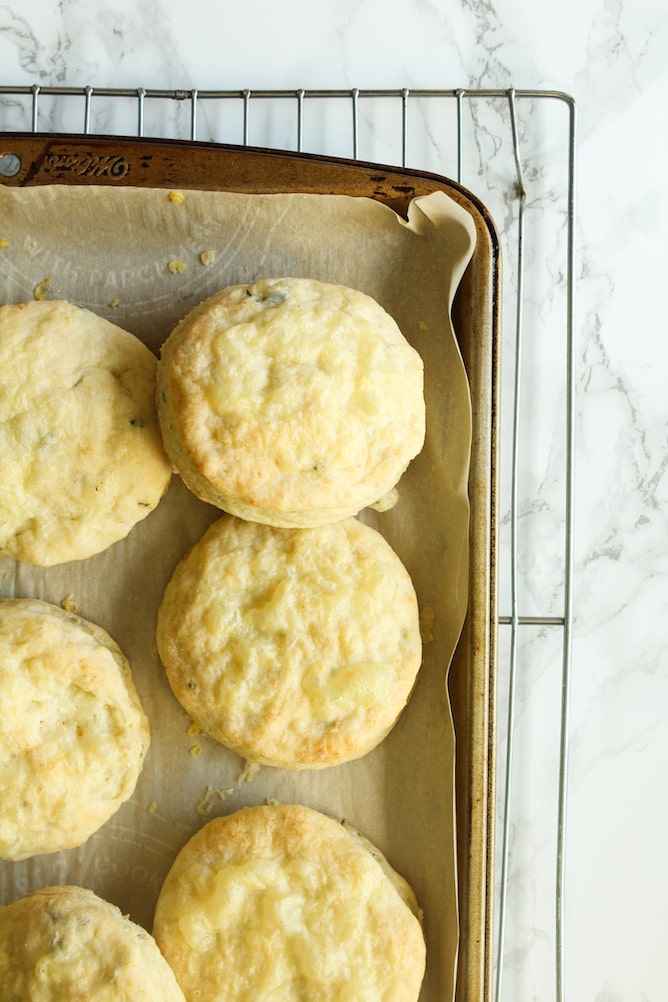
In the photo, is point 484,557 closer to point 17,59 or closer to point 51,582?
point 51,582

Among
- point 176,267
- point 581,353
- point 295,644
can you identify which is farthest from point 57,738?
point 581,353

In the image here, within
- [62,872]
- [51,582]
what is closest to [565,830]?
[62,872]

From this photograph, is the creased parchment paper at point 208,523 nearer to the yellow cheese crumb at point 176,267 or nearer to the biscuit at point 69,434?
the yellow cheese crumb at point 176,267

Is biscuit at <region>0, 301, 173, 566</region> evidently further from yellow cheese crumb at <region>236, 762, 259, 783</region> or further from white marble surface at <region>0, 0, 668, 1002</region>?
white marble surface at <region>0, 0, 668, 1002</region>

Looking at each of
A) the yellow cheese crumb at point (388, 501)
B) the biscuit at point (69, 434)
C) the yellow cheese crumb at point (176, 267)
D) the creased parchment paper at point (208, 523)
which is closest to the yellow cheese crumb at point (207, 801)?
the creased parchment paper at point (208, 523)

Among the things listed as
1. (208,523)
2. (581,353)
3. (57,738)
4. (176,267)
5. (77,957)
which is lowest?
(77,957)

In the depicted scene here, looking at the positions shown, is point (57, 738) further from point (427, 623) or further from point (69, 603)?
point (427, 623)
